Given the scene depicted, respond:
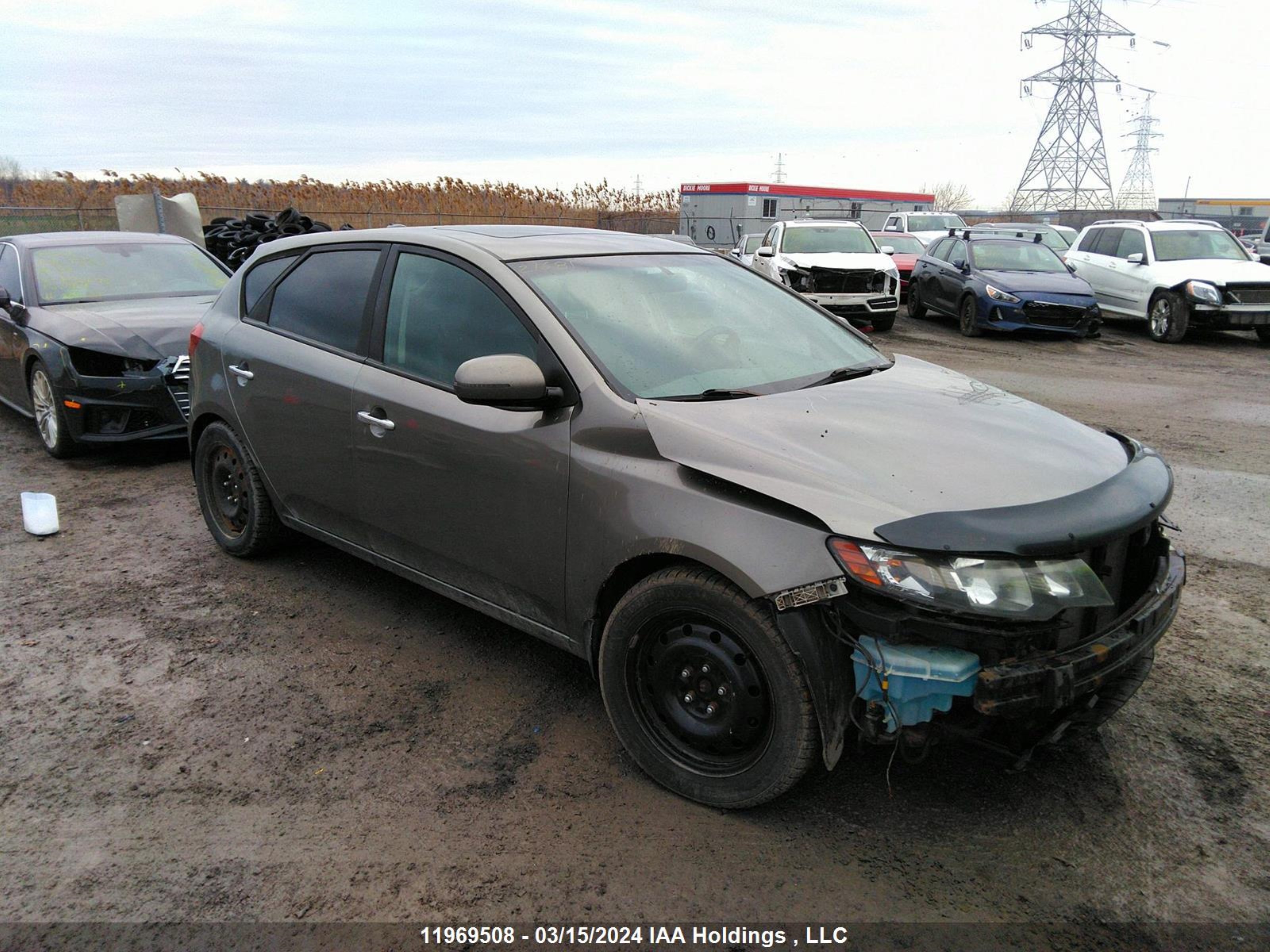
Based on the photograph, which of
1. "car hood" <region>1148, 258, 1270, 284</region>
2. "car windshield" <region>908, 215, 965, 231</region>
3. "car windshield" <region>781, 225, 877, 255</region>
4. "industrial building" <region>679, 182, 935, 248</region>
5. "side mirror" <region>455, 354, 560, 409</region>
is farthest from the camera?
"industrial building" <region>679, 182, 935, 248</region>

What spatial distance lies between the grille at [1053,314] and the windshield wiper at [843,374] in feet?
39.7

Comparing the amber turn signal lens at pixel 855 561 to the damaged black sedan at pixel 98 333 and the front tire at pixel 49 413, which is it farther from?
the front tire at pixel 49 413

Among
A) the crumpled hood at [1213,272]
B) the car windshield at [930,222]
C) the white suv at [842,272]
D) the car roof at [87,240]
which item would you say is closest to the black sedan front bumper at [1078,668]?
the car roof at [87,240]

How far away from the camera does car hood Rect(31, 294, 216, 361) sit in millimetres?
6828

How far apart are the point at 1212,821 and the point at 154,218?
63.8 ft

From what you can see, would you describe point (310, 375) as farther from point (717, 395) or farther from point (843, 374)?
point (843, 374)

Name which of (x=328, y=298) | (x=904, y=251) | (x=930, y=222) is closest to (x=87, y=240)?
(x=328, y=298)

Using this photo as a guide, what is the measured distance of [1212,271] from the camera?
14.6 metres

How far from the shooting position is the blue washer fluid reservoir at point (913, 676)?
2463mm

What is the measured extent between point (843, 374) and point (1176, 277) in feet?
46.2

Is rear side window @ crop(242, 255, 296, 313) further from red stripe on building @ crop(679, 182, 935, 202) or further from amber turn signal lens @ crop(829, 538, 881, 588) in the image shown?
red stripe on building @ crop(679, 182, 935, 202)

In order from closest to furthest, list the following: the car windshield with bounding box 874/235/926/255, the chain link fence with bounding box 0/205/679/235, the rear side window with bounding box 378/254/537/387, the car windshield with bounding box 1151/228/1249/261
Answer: the rear side window with bounding box 378/254/537/387 < the car windshield with bounding box 1151/228/1249/261 < the car windshield with bounding box 874/235/926/255 < the chain link fence with bounding box 0/205/679/235

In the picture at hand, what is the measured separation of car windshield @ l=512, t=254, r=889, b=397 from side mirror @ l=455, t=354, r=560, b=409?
24 centimetres

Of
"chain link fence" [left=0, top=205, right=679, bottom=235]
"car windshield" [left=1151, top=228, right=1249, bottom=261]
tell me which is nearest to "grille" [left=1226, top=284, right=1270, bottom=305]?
"car windshield" [left=1151, top=228, right=1249, bottom=261]
